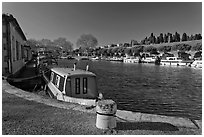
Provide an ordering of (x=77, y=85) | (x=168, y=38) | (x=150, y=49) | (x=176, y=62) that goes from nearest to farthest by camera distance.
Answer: (x=77, y=85) < (x=176, y=62) < (x=150, y=49) < (x=168, y=38)

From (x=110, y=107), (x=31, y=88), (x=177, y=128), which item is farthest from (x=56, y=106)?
(x=31, y=88)

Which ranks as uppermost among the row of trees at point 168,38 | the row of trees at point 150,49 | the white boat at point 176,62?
the row of trees at point 168,38

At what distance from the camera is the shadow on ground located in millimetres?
5016

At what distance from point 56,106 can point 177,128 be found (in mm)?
4270

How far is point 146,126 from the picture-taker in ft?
16.9

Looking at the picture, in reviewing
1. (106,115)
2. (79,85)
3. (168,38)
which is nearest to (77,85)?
(79,85)

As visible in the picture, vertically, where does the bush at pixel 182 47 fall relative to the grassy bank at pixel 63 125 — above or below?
above

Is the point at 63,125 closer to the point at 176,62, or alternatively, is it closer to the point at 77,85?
the point at 77,85

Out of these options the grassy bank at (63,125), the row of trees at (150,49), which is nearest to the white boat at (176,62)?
the row of trees at (150,49)

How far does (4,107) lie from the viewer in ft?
23.1

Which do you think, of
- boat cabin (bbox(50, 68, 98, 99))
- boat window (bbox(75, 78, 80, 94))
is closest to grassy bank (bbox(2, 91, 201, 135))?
boat cabin (bbox(50, 68, 98, 99))

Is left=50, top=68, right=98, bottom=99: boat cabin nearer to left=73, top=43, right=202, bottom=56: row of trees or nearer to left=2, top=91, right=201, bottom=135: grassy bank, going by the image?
left=2, top=91, right=201, bottom=135: grassy bank

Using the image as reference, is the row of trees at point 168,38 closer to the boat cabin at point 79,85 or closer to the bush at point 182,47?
the bush at point 182,47

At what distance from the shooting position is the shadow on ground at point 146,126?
502 centimetres
